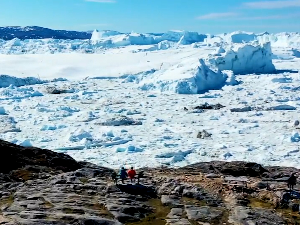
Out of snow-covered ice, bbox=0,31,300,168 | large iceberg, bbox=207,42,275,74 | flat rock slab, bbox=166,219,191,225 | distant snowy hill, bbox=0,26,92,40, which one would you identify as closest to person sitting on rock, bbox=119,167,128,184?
flat rock slab, bbox=166,219,191,225

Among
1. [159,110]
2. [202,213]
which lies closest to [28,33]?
[159,110]

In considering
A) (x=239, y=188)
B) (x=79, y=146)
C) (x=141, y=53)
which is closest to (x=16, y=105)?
(x=79, y=146)

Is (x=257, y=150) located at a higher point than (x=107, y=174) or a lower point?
lower

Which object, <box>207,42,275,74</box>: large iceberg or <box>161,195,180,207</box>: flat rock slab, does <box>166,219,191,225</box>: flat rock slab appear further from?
<box>207,42,275,74</box>: large iceberg

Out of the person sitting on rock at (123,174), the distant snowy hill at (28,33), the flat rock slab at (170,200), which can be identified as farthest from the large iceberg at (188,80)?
the distant snowy hill at (28,33)

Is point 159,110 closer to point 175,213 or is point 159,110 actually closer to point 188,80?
point 188,80

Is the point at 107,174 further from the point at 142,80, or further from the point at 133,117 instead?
the point at 142,80
